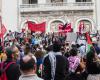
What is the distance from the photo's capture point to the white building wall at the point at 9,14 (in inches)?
1948

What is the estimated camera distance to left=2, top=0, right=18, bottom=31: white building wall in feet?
162

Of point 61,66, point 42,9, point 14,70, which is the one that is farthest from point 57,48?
point 42,9

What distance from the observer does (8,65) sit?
30.2ft

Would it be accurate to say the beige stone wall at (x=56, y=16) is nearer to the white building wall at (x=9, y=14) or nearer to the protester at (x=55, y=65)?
the white building wall at (x=9, y=14)

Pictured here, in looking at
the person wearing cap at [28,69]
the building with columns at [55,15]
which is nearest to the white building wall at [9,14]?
the building with columns at [55,15]

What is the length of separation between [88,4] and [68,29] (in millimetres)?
15876

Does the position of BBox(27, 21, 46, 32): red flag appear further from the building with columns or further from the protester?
the protester

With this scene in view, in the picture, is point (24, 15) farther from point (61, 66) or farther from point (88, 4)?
point (61, 66)

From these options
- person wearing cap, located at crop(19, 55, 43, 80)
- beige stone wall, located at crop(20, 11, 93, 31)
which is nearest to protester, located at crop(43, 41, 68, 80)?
person wearing cap, located at crop(19, 55, 43, 80)

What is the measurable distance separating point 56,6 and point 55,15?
3.21ft

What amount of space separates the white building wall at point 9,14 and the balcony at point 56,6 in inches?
35.3

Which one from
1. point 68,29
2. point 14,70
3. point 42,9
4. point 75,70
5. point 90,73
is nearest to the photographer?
point 14,70

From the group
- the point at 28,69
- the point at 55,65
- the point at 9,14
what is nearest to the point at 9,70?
the point at 28,69

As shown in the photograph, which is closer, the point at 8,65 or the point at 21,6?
the point at 8,65
